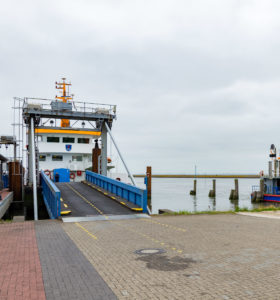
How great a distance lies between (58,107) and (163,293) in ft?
72.6

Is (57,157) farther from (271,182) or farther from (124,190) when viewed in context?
(271,182)

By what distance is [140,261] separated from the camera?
25.6 ft

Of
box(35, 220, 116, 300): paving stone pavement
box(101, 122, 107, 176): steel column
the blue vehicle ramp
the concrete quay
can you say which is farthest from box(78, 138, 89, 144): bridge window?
box(35, 220, 116, 300): paving stone pavement

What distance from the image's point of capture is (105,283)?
624cm

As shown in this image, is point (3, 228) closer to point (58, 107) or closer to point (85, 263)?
point (85, 263)

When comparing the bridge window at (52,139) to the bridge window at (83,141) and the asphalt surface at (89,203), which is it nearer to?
the bridge window at (83,141)

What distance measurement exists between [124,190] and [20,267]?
41.1 feet

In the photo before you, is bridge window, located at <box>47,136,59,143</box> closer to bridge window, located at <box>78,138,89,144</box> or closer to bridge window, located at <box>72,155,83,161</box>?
bridge window, located at <box>78,138,89,144</box>

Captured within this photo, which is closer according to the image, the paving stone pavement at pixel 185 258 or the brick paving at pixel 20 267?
the brick paving at pixel 20 267

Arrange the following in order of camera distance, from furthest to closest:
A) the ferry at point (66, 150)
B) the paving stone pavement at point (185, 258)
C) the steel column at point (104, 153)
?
1. the ferry at point (66, 150)
2. the steel column at point (104, 153)
3. the paving stone pavement at point (185, 258)

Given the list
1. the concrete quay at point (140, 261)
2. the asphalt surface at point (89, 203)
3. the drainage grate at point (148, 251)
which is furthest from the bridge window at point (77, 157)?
the drainage grate at point (148, 251)

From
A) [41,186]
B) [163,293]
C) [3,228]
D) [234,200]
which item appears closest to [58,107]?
[41,186]

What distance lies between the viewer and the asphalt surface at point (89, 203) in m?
16.1

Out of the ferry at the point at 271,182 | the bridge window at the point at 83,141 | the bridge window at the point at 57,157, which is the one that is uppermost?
the bridge window at the point at 83,141
